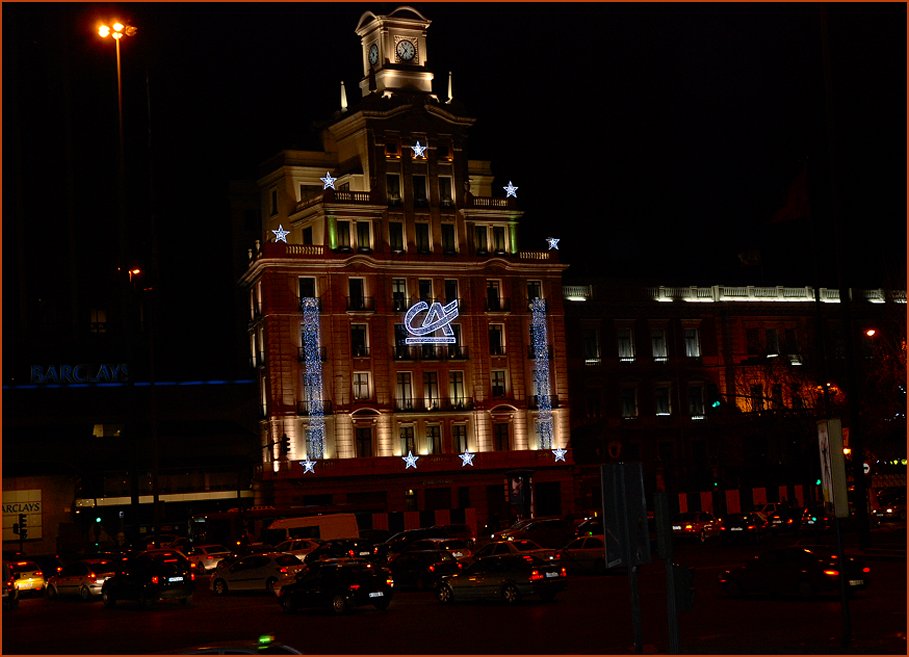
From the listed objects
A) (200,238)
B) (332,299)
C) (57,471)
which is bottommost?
(57,471)

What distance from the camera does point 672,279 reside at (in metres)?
87.9

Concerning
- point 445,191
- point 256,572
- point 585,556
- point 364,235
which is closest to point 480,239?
point 445,191

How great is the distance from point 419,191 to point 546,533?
30354 millimetres

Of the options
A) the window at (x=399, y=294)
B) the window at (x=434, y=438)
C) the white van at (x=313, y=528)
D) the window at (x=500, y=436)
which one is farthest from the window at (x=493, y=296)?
the white van at (x=313, y=528)

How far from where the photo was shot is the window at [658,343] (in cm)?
8588

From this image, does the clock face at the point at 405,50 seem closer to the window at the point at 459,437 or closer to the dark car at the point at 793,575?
the window at the point at 459,437

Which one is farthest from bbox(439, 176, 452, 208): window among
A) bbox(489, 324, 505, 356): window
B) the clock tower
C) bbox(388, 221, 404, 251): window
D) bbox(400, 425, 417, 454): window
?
bbox(400, 425, 417, 454): window

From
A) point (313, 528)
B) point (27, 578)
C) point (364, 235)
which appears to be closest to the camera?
point (27, 578)

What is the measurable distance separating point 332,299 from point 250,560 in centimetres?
3535

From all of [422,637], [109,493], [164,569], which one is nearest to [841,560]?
[422,637]

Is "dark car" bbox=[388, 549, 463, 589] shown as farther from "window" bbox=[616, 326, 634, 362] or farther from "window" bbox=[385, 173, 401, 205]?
"window" bbox=[616, 326, 634, 362]

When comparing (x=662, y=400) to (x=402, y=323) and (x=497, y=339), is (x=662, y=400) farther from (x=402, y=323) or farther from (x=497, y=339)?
(x=402, y=323)

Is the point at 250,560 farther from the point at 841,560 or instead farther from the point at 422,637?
the point at 841,560

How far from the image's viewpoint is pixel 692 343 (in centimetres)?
8681
